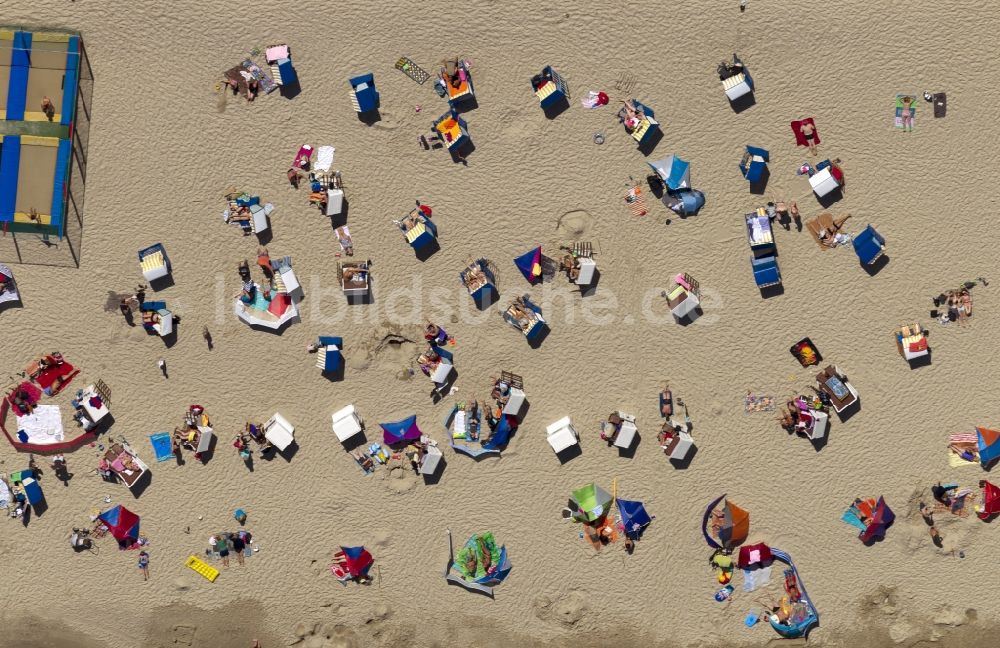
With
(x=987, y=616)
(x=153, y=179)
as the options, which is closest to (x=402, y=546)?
(x=153, y=179)

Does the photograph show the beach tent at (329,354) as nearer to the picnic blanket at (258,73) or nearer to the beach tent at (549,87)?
the picnic blanket at (258,73)

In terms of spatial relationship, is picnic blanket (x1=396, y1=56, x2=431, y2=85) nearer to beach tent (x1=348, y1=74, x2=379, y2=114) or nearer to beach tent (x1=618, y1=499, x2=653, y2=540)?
beach tent (x1=348, y1=74, x2=379, y2=114)

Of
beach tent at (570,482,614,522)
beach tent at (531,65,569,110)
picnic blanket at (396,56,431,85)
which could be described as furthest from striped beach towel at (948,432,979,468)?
picnic blanket at (396,56,431,85)

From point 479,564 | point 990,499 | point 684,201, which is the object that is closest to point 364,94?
point 684,201

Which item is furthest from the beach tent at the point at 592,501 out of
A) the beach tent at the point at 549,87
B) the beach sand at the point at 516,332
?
the beach tent at the point at 549,87

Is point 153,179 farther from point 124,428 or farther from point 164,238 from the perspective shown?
point 124,428

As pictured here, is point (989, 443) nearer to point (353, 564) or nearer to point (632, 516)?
point (632, 516)
